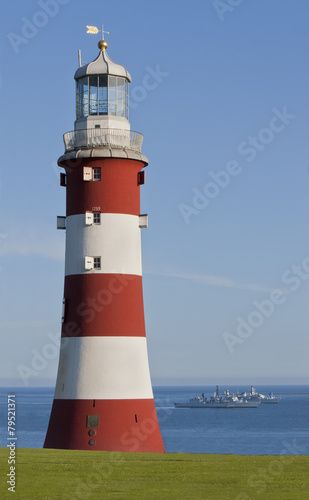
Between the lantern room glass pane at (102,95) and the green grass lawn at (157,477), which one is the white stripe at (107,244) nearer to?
the lantern room glass pane at (102,95)

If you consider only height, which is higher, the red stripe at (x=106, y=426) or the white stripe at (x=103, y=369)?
the white stripe at (x=103, y=369)

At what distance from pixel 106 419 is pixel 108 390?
847 millimetres

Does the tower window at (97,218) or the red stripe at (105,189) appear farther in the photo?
the red stripe at (105,189)

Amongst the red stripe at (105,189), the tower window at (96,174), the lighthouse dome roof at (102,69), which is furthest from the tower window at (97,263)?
the lighthouse dome roof at (102,69)

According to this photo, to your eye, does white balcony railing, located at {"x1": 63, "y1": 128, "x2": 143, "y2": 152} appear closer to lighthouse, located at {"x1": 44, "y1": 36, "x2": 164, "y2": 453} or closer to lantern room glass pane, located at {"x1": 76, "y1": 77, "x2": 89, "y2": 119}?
lighthouse, located at {"x1": 44, "y1": 36, "x2": 164, "y2": 453}

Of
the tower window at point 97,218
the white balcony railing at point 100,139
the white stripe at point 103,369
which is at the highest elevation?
the white balcony railing at point 100,139

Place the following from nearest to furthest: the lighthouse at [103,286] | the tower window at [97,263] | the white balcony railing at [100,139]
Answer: the lighthouse at [103,286]
the tower window at [97,263]
the white balcony railing at [100,139]

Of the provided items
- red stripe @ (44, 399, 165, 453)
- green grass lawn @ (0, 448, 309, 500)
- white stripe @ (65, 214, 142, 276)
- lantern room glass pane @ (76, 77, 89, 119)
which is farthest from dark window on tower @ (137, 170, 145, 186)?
green grass lawn @ (0, 448, 309, 500)

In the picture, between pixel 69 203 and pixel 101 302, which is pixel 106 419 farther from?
pixel 69 203

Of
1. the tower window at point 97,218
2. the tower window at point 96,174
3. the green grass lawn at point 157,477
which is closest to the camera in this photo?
the green grass lawn at point 157,477

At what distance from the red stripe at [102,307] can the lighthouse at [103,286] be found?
3cm

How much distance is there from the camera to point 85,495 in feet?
46.9

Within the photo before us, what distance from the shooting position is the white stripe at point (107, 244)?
24906 mm

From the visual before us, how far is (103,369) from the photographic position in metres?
24.4
